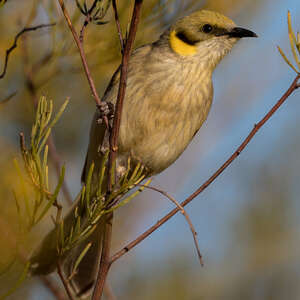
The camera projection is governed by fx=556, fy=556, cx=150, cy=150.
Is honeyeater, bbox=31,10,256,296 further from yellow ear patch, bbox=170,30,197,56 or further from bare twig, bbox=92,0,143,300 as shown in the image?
bare twig, bbox=92,0,143,300

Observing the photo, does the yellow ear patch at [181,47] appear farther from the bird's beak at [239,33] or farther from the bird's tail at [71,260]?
the bird's tail at [71,260]

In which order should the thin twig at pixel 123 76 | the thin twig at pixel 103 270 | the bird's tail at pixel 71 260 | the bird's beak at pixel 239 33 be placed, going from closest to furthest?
the thin twig at pixel 123 76
the thin twig at pixel 103 270
the bird's tail at pixel 71 260
the bird's beak at pixel 239 33

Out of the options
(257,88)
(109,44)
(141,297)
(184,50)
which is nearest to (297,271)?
(141,297)

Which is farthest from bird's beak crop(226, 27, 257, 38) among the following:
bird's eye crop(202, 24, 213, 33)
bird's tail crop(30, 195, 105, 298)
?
bird's tail crop(30, 195, 105, 298)

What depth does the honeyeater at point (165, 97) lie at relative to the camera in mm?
3365

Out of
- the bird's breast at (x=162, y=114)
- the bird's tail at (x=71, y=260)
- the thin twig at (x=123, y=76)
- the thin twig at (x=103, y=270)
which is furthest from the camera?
the bird's breast at (x=162, y=114)

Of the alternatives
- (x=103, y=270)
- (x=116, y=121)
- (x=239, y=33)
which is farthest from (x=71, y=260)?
(x=239, y=33)

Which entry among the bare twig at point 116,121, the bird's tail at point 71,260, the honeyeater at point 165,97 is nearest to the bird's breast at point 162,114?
the honeyeater at point 165,97

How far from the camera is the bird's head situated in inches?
138

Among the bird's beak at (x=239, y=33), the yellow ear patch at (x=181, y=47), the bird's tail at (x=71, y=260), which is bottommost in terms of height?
the bird's tail at (x=71, y=260)

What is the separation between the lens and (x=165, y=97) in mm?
3375

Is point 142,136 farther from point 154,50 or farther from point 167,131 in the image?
point 154,50

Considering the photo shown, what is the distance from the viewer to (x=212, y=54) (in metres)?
3.52

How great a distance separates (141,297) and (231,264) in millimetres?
805
